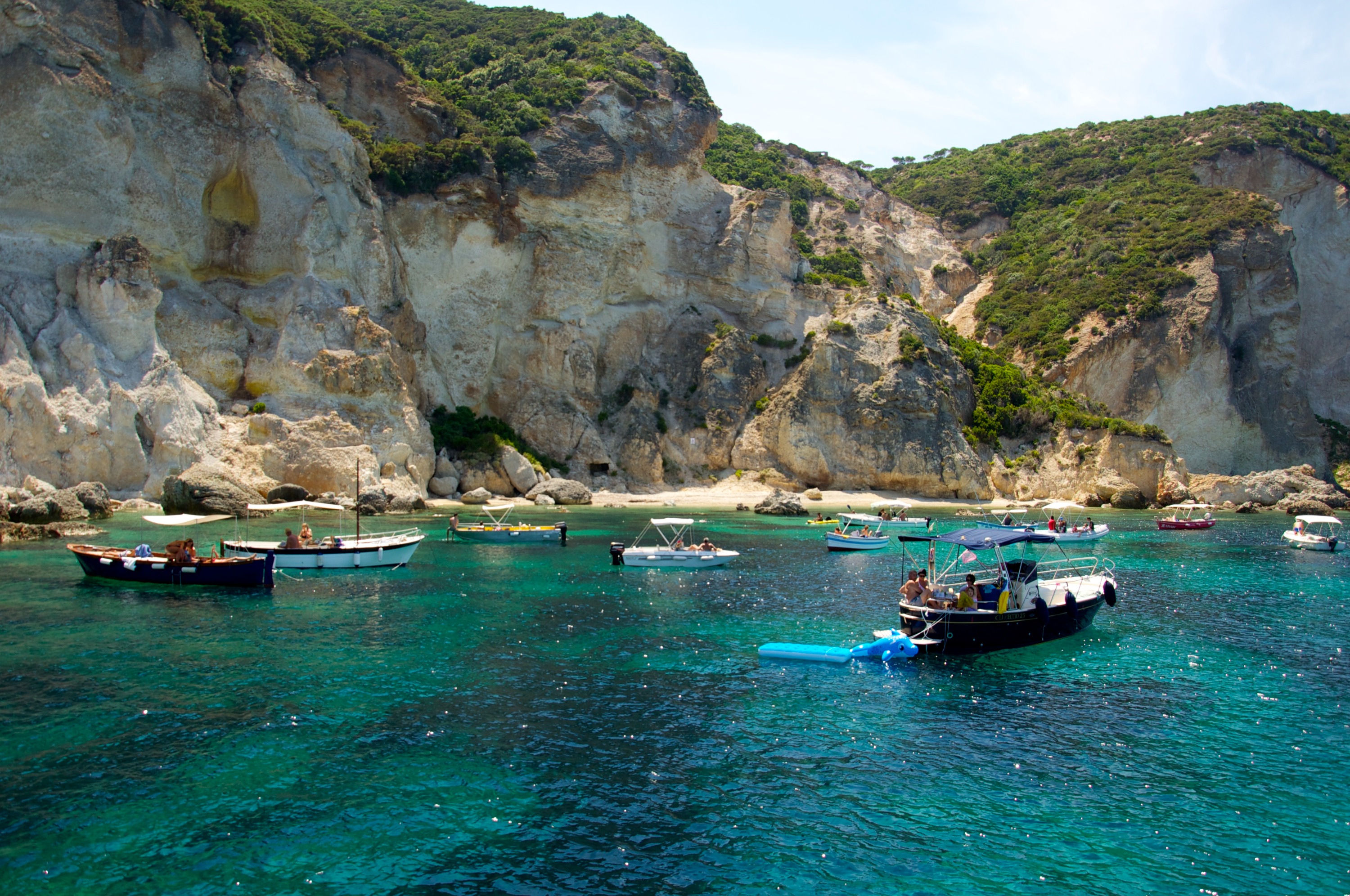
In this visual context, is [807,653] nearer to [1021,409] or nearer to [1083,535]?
[1083,535]

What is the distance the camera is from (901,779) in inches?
482

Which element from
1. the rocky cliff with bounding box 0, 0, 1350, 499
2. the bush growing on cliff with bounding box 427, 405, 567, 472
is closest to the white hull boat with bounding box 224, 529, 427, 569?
the rocky cliff with bounding box 0, 0, 1350, 499

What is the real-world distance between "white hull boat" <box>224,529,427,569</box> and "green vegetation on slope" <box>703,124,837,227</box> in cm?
6606

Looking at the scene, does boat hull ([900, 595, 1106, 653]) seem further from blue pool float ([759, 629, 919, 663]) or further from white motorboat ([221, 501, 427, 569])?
white motorboat ([221, 501, 427, 569])

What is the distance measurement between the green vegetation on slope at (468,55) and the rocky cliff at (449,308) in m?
1.24

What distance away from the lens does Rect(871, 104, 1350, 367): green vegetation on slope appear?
7619cm

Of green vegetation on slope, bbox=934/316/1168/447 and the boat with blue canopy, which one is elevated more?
green vegetation on slope, bbox=934/316/1168/447

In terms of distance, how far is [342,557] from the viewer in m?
31.5

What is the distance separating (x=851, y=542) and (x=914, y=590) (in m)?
20.1

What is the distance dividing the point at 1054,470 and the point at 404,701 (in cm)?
6333

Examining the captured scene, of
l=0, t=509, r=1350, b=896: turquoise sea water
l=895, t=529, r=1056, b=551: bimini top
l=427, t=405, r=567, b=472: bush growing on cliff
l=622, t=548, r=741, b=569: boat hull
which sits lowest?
l=0, t=509, r=1350, b=896: turquoise sea water

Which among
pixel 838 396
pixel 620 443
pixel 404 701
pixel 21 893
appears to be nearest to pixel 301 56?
pixel 620 443

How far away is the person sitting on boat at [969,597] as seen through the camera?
20109 mm

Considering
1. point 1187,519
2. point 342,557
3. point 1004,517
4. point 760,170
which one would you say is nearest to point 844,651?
point 342,557
